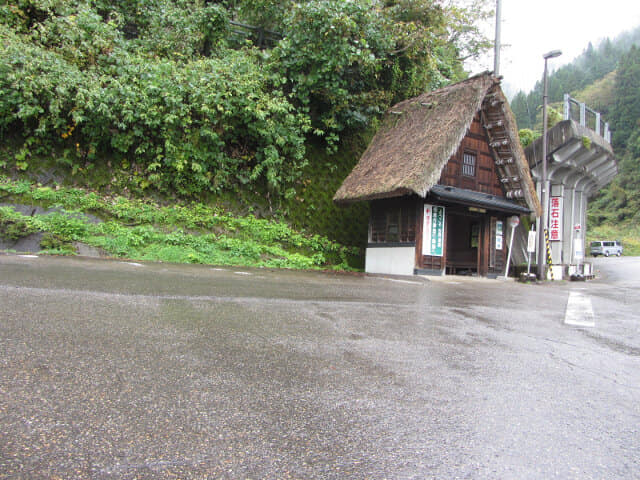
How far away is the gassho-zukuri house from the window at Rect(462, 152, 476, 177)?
3cm

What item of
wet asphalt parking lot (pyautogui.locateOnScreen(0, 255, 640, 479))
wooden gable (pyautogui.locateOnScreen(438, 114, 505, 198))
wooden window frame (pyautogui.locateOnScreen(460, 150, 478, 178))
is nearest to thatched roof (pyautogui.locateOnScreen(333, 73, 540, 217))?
wooden gable (pyautogui.locateOnScreen(438, 114, 505, 198))

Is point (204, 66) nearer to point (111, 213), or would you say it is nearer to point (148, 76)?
point (148, 76)

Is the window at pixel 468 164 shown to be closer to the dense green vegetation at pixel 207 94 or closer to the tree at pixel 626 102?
the dense green vegetation at pixel 207 94

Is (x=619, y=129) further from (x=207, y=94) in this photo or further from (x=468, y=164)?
(x=207, y=94)

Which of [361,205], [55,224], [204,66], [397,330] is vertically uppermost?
[204,66]

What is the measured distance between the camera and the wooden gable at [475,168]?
13480mm

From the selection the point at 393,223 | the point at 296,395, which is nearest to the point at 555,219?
the point at 393,223

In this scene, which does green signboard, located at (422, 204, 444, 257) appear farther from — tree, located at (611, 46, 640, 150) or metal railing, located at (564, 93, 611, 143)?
tree, located at (611, 46, 640, 150)

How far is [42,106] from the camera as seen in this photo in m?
10.9

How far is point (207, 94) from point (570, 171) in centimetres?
1668

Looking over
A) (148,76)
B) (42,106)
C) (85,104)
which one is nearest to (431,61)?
(148,76)

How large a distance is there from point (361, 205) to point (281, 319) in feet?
38.9

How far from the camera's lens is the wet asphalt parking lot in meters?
1.58

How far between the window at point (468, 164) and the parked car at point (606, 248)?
107 ft
